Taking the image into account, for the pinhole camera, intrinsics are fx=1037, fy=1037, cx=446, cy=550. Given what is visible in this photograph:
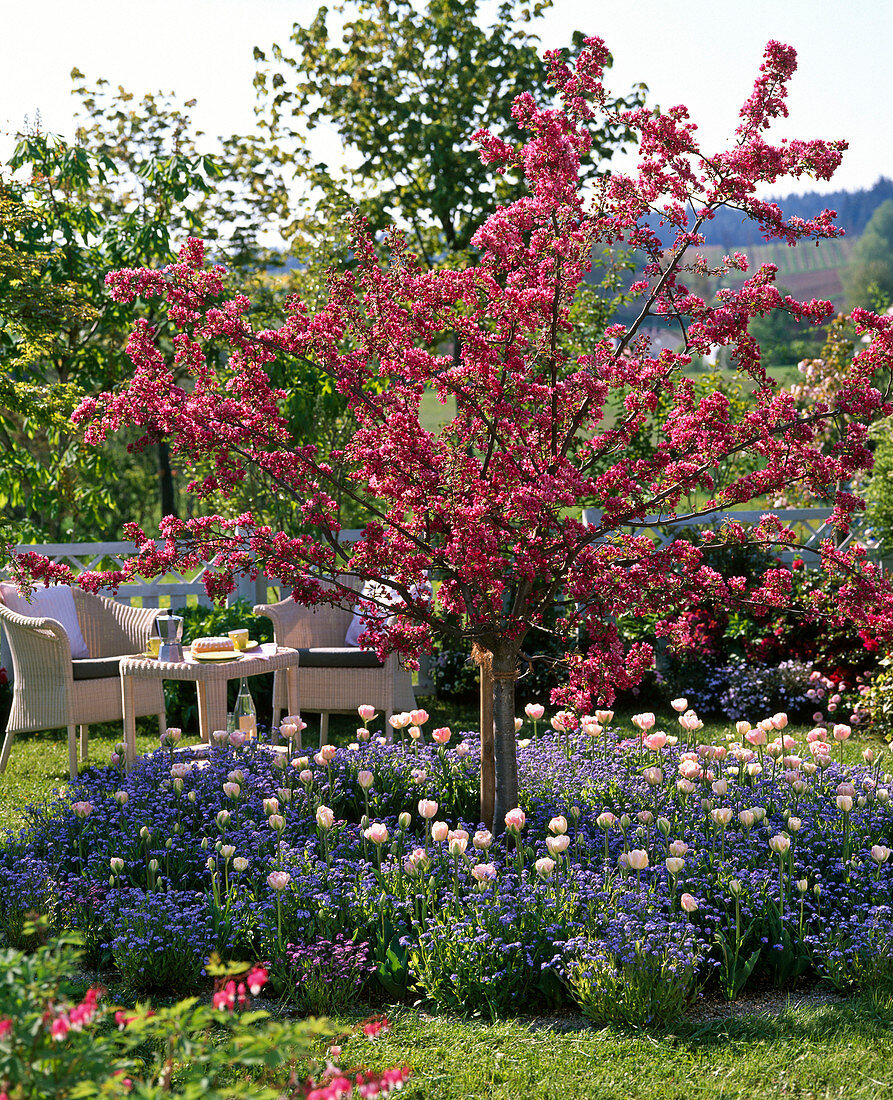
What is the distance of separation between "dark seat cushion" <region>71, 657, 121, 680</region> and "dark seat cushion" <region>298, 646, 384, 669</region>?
0.99 m

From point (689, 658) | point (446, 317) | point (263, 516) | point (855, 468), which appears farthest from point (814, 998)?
point (263, 516)

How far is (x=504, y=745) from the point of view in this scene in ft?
12.7

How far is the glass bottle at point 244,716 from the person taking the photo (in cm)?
517

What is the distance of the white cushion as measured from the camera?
596 cm

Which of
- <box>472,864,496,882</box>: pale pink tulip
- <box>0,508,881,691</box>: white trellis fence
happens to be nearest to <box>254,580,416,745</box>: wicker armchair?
<box>0,508,881,691</box>: white trellis fence

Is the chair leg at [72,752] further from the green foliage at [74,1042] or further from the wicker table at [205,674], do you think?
the green foliage at [74,1042]

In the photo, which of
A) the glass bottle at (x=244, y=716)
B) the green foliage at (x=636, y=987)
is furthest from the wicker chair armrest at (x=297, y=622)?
the green foliage at (x=636, y=987)

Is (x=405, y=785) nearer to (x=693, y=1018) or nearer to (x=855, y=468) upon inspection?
(x=693, y=1018)

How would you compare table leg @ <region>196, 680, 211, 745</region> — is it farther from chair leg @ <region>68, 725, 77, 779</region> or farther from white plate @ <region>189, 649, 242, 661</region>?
chair leg @ <region>68, 725, 77, 779</region>

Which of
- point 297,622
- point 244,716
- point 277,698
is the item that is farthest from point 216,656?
point 297,622

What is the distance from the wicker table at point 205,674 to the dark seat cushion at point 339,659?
25 cm

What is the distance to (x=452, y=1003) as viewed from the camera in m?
2.93

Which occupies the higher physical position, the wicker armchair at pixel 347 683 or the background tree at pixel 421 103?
the background tree at pixel 421 103

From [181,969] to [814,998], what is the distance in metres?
1.83
